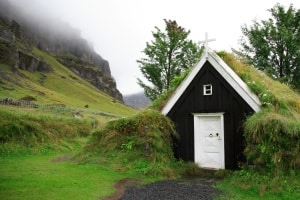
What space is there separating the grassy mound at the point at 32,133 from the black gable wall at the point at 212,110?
31.8 ft

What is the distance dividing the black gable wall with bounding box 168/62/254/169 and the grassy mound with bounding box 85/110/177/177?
1.86 feet

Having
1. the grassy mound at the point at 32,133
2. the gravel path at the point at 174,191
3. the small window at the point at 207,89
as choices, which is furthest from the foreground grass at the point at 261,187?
the grassy mound at the point at 32,133

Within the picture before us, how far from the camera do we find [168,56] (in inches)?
1095

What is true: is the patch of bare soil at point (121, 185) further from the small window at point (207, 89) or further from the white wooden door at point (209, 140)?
the small window at point (207, 89)

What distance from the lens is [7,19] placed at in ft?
535

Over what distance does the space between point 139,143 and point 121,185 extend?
3569 millimetres

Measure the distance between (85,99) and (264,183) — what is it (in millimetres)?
107208

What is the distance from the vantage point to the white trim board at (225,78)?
519 inches

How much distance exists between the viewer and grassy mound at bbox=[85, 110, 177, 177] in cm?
1377

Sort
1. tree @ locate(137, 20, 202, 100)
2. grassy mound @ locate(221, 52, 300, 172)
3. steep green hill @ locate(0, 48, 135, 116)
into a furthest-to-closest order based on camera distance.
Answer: steep green hill @ locate(0, 48, 135, 116) → tree @ locate(137, 20, 202, 100) → grassy mound @ locate(221, 52, 300, 172)

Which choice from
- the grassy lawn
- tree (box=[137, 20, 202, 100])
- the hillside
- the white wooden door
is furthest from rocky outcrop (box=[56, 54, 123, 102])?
the white wooden door

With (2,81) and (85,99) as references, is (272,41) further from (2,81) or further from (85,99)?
(85,99)

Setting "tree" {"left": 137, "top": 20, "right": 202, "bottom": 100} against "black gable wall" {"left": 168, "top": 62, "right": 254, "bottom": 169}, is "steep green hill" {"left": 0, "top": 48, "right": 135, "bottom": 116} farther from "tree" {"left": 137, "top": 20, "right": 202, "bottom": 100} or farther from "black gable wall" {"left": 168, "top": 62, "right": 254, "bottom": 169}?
"black gable wall" {"left": 168, "top": 62, "right": 254, "bottom": 169}

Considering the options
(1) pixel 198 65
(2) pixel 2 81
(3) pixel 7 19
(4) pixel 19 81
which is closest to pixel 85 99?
(4) pixel 19 81
